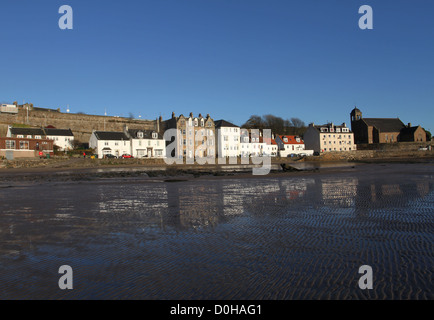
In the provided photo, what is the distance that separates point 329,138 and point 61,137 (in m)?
77.4

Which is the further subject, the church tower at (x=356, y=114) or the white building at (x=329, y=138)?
the church tower at (x=356, y=114)

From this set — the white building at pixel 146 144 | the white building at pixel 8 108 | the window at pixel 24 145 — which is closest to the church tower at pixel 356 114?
A: the white building at pixel 146 144

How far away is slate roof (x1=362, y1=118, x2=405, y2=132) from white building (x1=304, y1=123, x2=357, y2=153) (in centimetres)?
1114

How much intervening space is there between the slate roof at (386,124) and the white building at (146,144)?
235 feet

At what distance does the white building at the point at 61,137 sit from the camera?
78938 mm

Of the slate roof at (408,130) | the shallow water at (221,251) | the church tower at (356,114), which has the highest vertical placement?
the church tower at (356,114)

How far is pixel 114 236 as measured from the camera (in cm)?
855

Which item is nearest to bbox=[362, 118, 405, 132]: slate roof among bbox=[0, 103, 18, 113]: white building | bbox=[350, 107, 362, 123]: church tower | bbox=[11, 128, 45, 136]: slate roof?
bbox=[350, 107, 362, 123]: church tower

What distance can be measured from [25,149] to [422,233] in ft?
238

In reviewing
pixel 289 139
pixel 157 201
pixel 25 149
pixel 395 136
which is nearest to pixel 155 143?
pixel 25 149

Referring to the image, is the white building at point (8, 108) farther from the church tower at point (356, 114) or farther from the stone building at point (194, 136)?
the church tower at point (356, 114)

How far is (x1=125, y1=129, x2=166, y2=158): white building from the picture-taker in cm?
7838

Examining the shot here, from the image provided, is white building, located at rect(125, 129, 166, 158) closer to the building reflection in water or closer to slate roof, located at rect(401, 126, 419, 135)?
the building reflection in water
